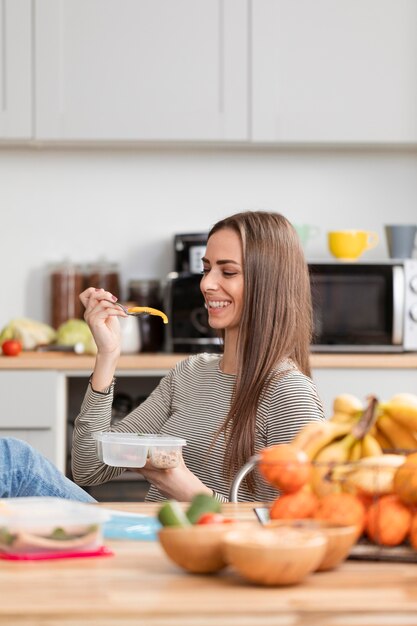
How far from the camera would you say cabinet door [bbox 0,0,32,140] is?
3834 mm

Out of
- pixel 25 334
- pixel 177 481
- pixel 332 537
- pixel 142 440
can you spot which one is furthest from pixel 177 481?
pixel 25 334

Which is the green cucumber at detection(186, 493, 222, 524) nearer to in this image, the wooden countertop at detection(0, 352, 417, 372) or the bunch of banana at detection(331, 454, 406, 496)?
the bunch of banana at detection(331, 454, 406, 496)

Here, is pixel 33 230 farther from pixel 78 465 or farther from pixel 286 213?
pixel 78 465

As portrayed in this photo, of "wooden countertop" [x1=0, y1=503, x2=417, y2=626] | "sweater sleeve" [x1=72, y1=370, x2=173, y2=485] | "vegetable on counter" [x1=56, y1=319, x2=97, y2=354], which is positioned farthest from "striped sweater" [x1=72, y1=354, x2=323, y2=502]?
"vegetable on counter" [x1=56, y1=319, x2=97, y2=354]

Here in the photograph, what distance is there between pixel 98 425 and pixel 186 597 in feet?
4.03

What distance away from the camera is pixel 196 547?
1.11 m

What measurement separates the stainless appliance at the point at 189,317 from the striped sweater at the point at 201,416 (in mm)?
1345

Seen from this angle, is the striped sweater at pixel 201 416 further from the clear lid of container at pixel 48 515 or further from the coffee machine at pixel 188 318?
the coffee machine at pixel 188 318

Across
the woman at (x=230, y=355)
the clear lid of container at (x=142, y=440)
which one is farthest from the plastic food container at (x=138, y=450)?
the woman at (x=230, y=355)

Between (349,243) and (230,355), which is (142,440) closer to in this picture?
(230,355)

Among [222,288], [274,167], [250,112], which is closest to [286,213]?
[274,167]

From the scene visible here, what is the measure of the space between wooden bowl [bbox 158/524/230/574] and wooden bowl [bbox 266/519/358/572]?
0.08m

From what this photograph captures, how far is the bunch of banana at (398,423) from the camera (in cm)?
135

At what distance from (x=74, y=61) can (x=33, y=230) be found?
2.35 ft
